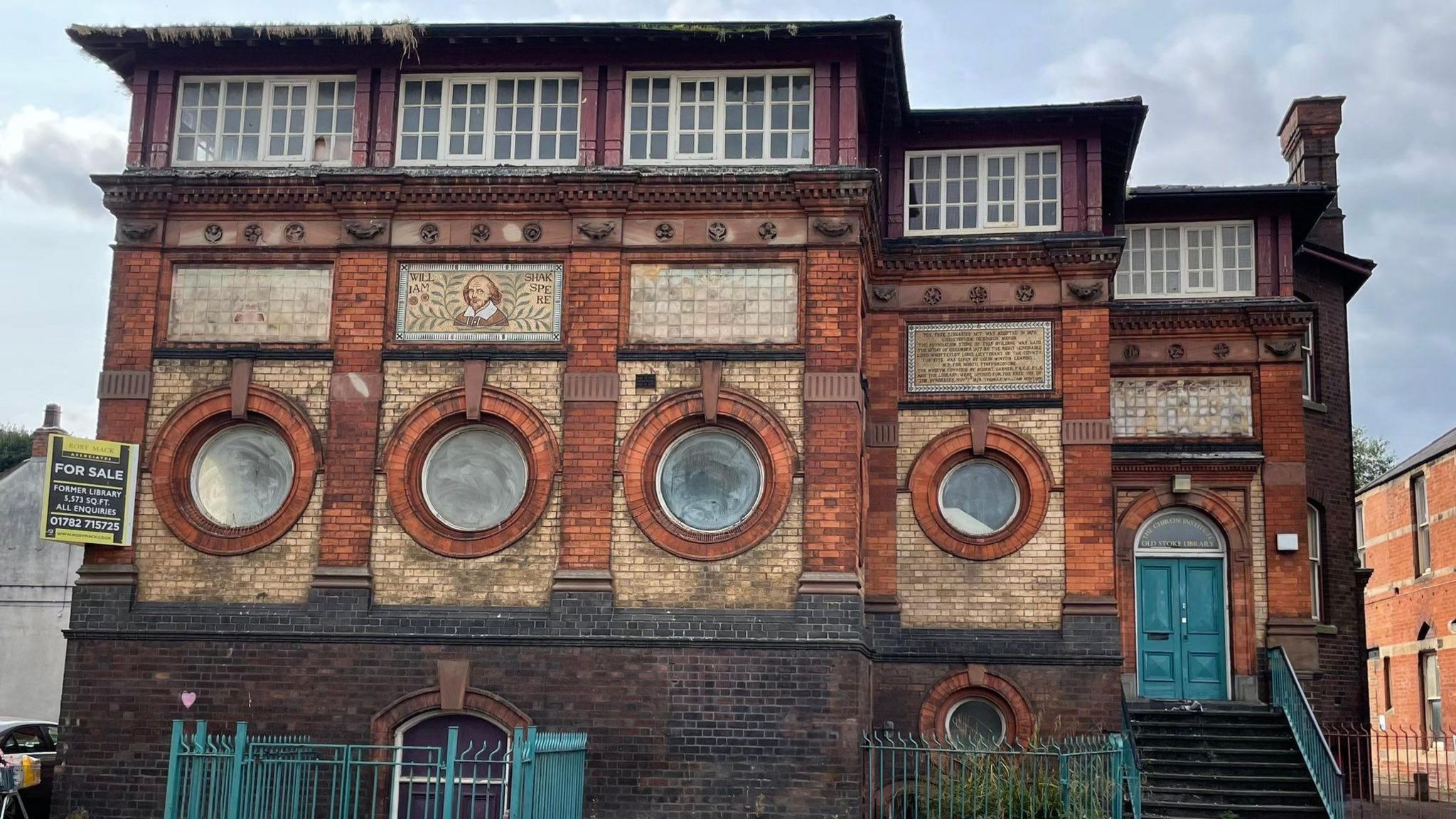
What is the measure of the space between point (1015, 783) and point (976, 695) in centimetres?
322

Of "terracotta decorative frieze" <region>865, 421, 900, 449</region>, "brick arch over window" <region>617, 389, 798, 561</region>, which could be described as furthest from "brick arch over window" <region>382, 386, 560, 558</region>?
"terracotta decorative frieze" <region>865, 421, 900, 449</region>

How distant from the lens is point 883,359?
20109 mm

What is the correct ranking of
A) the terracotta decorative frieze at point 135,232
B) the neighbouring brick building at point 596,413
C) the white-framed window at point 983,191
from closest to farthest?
the neighbouring brick building at point 596,413 → the terracotta decorative frieze at point 135,232 → the white-framed window at point 983,191

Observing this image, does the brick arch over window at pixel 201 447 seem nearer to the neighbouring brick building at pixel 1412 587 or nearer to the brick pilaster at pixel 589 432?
the brick pilaster at pixel 589 432

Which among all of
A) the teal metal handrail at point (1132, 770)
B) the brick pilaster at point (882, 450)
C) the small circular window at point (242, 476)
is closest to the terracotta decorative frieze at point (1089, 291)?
the brick pilaster at point (882, 450)

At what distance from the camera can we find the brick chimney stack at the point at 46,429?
101 ft

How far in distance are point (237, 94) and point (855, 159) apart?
7886 mm

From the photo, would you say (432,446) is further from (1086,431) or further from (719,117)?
(1086,431)

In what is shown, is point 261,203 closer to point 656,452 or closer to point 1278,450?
point 656,452

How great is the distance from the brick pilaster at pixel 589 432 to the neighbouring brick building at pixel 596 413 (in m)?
0.04

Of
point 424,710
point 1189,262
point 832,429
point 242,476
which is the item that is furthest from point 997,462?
point 242,476

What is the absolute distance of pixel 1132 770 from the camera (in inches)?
679

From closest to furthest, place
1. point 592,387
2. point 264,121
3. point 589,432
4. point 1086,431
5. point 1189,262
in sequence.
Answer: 1. point 589,432
2. point 592,387
3. point 264,121
4. point 1086,431
5. point 1189,262

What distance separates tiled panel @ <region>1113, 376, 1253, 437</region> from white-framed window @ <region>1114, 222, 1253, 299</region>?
1418mm
